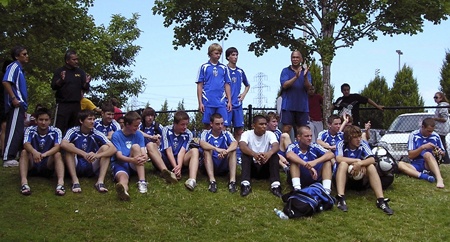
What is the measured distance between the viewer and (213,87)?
1045cm

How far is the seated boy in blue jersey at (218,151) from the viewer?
9587mm

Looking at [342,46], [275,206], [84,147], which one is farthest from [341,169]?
[342,46]

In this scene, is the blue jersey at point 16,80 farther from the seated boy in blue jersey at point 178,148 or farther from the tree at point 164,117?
the tree at point 164,117

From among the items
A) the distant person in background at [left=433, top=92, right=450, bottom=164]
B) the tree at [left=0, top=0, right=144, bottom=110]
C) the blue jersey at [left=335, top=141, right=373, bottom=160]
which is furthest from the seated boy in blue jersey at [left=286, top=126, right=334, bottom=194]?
the tree at [left=0, top=0, right=144, bottom=110]

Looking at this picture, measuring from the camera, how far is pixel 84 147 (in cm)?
943

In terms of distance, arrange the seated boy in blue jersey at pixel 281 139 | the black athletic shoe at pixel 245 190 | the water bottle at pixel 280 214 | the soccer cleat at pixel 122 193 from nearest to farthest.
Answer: the water bottle at pixel 280 214 < the soccer cleat at pixel 122 193 < the black athletic shoe at pixel 245 190 < the seated boy in blue jersey at pixel 281 139

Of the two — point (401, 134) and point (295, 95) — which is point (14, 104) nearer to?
point (295, 95)

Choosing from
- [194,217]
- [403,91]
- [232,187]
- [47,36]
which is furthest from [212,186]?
[403,91]

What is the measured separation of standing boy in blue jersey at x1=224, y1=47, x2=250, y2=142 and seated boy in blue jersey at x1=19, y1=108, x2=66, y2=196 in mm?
3163

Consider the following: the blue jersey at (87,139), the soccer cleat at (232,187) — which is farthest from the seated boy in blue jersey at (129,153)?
the soccer cleat at (232,187)

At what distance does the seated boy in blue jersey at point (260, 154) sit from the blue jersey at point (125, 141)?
1.67 m

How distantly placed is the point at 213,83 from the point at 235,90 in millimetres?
599

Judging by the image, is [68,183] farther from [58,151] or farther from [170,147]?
[170,147]

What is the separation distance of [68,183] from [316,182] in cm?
400
